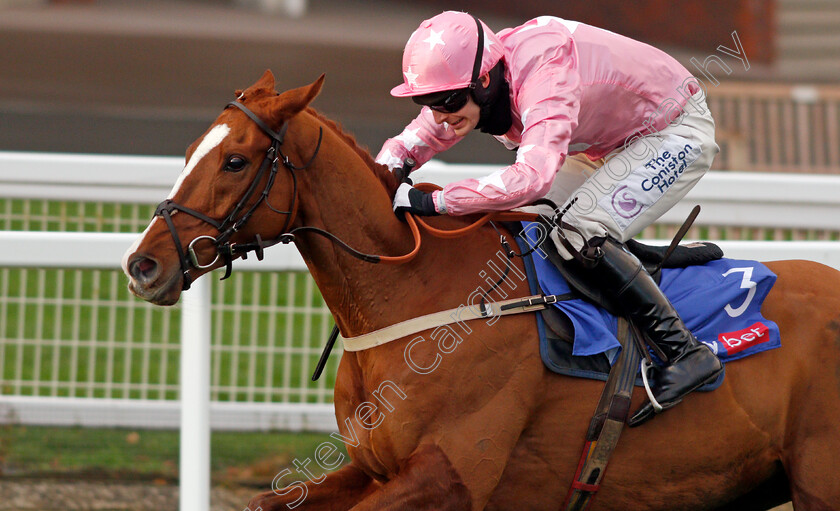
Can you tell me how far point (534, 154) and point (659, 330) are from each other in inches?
25.9

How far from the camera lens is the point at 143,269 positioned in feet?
9.01

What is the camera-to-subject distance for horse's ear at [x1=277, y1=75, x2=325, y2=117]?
2844 mm

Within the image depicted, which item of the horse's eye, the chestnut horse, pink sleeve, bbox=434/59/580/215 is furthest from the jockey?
the horse's eye

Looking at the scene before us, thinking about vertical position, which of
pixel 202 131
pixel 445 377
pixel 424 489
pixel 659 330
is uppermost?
pixel 202 131

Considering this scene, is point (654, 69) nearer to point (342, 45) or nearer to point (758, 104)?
point (758, 104)

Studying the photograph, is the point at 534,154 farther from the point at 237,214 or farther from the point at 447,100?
the point at 237,214

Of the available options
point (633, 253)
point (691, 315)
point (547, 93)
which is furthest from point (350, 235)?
point (691, 315)

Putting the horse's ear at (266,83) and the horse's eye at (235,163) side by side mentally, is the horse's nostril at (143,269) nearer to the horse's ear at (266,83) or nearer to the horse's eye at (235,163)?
the horse's eye at (235,163)

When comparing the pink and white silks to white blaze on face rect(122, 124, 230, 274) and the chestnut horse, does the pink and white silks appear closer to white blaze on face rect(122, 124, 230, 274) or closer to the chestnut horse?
the chestnut horse

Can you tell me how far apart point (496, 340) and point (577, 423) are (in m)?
0.35

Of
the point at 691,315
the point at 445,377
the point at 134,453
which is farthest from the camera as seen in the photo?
the point at 134,453

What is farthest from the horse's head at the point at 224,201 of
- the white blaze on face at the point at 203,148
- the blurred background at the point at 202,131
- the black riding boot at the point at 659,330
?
the blurred background at the point at 202,131

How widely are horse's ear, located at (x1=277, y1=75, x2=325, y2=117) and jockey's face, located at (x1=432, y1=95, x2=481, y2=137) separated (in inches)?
19.2

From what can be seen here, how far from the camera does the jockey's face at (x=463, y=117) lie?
315cm
